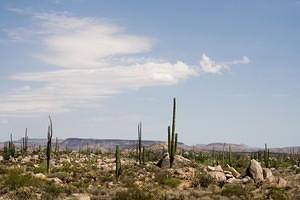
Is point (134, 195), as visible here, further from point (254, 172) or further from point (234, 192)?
point (254, 172)

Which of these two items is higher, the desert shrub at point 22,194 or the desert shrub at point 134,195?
the desert shrub at point 134,195

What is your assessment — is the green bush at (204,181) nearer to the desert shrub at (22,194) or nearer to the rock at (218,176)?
the rock at (218,176)

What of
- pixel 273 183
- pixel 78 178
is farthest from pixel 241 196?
pixel 78 178

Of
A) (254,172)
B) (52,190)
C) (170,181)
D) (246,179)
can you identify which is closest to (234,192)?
(170,181)

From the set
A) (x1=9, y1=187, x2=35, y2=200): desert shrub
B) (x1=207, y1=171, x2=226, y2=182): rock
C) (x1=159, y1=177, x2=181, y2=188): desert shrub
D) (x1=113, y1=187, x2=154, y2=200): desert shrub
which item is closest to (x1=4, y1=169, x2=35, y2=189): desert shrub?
(x1=9, y1=187, x2=35, y2=200): desert shrub

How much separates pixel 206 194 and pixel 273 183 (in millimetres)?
4243

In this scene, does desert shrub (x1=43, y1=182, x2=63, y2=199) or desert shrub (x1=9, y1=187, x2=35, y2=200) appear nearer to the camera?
desert shrub (x1=9, y1=187, x2=35, y2=200)

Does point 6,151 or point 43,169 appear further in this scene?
point 6,151

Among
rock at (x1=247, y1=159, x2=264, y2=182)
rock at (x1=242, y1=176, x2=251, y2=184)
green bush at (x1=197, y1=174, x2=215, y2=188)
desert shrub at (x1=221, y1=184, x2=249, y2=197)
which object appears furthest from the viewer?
rock at (x1=247, y1=159, x2=264, y2=182)

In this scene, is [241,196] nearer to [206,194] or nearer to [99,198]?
[206,194]

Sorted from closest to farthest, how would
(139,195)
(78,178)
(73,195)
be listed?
(139,195) < (73,195) < (78,178)

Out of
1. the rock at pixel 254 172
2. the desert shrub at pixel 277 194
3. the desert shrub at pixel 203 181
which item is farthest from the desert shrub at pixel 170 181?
the desert shrub at pixel 277 194

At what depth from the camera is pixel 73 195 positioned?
71.2 feet

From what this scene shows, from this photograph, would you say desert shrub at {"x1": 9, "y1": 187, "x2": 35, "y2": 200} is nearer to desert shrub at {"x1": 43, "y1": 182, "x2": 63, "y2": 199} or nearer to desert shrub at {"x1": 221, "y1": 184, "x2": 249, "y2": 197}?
desert shrub at {"x1": 43, "y1": 182, "x2": 63, "y2": 199}
